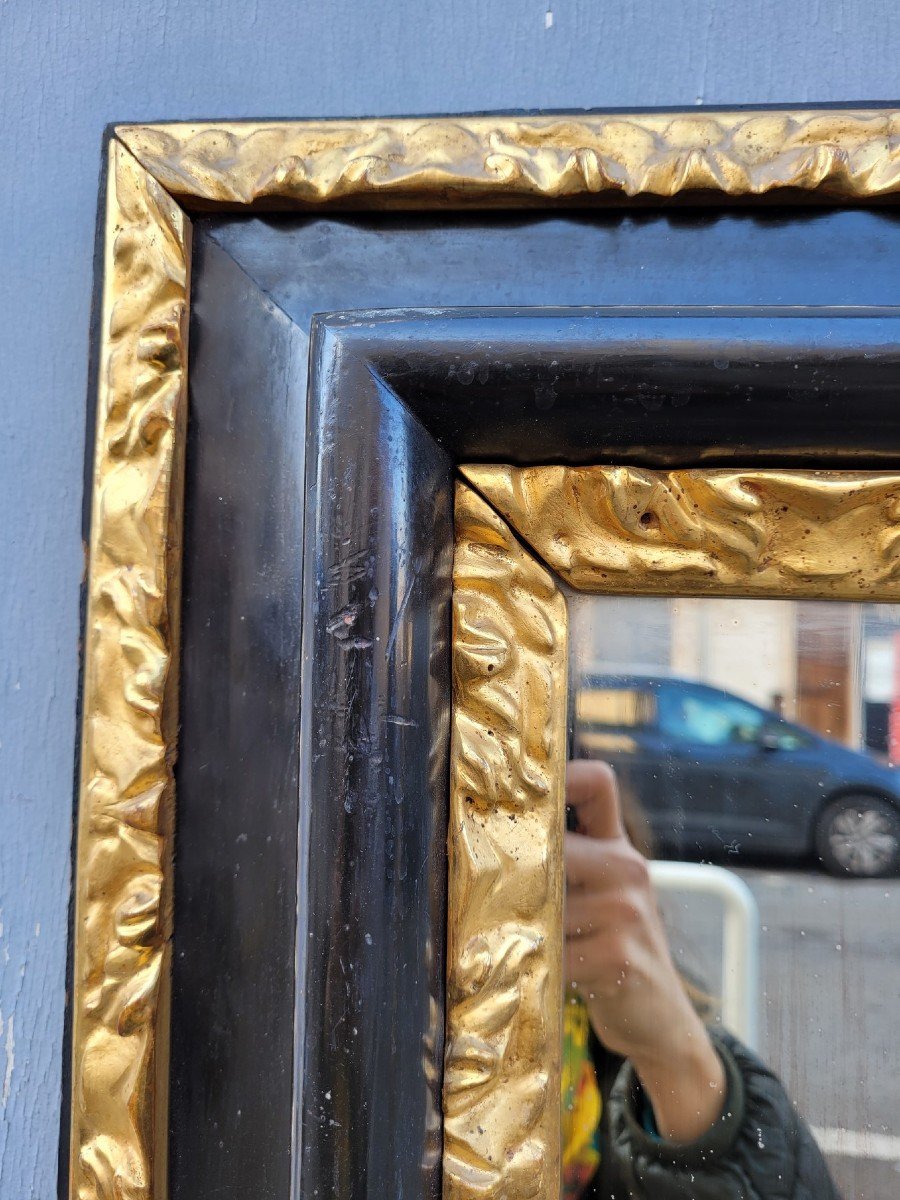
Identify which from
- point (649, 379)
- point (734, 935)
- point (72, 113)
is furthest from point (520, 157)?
point (734, 935)

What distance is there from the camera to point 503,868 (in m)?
0.34

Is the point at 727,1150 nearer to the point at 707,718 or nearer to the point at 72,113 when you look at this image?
the point at 707,718

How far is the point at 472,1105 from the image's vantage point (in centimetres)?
33

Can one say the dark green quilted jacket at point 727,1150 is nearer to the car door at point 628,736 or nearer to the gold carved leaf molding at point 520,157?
the car door at point 628,736

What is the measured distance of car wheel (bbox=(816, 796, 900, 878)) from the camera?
327 mm

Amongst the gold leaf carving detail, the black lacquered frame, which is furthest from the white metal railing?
the gold leaf carving detail

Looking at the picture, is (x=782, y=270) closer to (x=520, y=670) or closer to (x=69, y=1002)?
(x=520, y=670)

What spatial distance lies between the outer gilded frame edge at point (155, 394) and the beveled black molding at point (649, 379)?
0.06 meters

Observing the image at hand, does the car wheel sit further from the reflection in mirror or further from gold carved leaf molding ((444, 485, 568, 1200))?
gold carved leaf molding ((444, 485, 568, 1200))

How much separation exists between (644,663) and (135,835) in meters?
0.21

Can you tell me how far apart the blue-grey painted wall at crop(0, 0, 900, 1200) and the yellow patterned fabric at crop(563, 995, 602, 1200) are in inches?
8.6

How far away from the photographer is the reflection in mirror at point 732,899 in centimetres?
33

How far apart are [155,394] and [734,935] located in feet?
1.03

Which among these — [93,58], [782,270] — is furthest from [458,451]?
[93,58]
